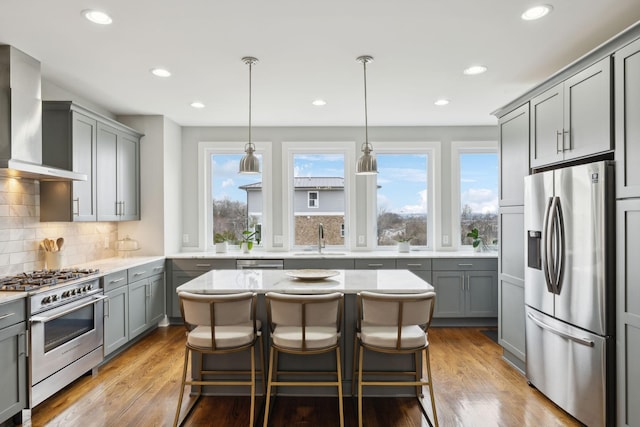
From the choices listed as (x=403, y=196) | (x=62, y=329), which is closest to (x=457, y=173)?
(x=403, y=196)

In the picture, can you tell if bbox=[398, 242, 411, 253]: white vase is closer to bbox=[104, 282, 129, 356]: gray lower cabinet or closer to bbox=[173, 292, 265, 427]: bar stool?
bbox=[173, 292, 265, 427]: bar stool

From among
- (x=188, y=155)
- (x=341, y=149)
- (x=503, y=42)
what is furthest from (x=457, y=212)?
(x=188, y=155)

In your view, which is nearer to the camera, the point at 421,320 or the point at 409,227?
the point at 421,320

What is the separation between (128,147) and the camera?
4.48 m

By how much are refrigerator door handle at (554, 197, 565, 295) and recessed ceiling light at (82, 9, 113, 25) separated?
10.4ft

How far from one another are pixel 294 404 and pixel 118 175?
310 cm

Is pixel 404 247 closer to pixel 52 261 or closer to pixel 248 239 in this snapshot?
pixel 248 239

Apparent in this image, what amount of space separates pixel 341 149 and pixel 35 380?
13.4ft

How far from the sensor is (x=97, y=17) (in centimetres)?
241

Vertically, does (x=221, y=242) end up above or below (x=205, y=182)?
below

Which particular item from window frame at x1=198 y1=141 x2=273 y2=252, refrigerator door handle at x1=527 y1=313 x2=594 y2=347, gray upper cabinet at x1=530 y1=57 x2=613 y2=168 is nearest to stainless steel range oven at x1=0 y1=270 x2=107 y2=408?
window frame at x1=198 y1=141 x2=273 y2=252

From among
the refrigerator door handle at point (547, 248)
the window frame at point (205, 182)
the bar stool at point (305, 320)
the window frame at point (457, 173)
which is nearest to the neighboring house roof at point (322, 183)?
the window frame at point (205, 182)

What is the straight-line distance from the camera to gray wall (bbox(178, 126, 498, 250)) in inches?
210

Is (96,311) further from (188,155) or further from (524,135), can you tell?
(524,135)
